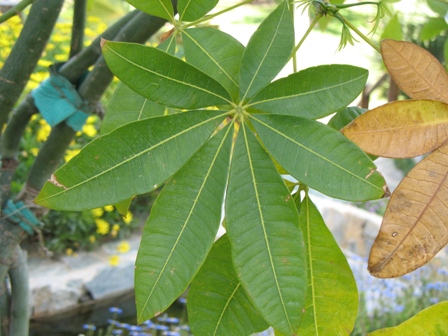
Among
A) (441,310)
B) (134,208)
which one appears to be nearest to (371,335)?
(441,310)

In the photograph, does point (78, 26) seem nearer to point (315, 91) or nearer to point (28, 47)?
point (28, 47)

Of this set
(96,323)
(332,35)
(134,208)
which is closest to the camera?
(96,323)

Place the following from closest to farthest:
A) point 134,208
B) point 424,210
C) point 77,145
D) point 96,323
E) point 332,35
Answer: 1. point 424,210
2. point 96,323
3. point 77,145
4. point 134,208
5. point 332,35

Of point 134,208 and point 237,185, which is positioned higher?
point 134,208

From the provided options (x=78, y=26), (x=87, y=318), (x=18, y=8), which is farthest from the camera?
(x=87, y=318)

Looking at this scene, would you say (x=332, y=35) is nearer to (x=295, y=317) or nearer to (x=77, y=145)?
(x=77, y=145)

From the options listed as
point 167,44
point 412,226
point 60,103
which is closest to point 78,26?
point 60,103

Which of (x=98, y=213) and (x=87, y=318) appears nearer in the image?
(x=87, y=318)
